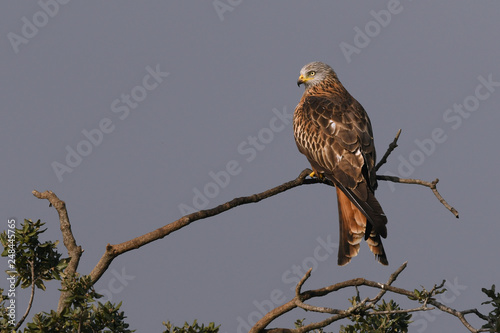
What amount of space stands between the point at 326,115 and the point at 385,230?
229 cm

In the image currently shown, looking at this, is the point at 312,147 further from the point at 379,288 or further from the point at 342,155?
the point at 379,288

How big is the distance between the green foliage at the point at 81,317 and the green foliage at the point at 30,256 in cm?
76

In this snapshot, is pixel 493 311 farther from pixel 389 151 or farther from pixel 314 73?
pixel 314 73

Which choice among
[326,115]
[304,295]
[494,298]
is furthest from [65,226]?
[494,298]

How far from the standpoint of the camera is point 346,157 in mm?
7945

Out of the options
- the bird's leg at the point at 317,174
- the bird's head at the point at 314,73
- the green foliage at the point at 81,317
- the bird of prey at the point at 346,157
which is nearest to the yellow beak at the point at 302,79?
the bird's head at the point at 314,73

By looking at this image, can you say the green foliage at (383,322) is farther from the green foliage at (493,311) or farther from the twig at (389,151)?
the twig at (389,151)

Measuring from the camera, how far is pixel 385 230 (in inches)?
270

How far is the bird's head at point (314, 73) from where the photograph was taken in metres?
10.2

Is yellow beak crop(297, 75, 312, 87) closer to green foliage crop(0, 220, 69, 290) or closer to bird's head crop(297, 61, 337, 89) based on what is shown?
bird's head crop(297, 61, 337, 89)

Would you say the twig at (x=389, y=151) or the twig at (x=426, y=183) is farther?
the twig at (x=389, y=151)

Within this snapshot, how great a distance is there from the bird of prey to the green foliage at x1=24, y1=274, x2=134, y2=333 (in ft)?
9.51

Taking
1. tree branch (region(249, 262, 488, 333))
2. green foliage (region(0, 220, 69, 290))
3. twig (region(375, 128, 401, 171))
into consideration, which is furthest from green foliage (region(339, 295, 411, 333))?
green foliage (region(0, 220, 69, 290))

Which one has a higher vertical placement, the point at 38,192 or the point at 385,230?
the point at 38,192
